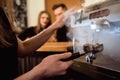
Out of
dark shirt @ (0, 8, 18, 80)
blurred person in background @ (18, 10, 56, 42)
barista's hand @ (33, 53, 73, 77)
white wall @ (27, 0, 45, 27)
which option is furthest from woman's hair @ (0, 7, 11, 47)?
white wall @ (27, 0, 45, 27)

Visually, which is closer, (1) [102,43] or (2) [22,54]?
(1) [102,43]

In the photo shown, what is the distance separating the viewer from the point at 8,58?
75 centimetres

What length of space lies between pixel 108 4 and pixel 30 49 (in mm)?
441

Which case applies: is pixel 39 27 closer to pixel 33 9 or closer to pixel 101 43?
pixel 33 9

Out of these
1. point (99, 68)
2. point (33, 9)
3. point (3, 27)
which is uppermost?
point (33, 9)

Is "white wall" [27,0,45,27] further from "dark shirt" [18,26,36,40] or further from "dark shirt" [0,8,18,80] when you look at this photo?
"dark shirt" [0,8,18,80]

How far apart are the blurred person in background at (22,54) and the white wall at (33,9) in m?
2.72

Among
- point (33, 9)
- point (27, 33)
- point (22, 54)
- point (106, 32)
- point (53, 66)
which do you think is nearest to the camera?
point (53, 66)

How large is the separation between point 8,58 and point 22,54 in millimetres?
213

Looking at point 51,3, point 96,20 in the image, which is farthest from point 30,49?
point 51,3

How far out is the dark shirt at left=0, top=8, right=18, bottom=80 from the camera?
723mm

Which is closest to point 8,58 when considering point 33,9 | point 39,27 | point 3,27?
point 3,27

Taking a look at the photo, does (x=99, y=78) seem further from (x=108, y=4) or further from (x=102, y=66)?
(x=108, y=4)

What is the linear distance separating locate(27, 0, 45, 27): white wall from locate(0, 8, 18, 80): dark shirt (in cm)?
290
